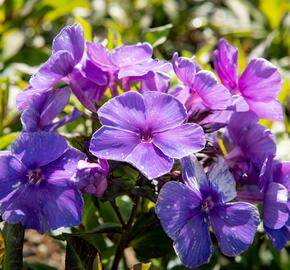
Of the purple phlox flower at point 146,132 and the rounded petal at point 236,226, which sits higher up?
the purple phlox flower at point 146,132

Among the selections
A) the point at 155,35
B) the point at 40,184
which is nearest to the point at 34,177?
the point at 40,184

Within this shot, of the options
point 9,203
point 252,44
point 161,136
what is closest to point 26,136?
point 9,203

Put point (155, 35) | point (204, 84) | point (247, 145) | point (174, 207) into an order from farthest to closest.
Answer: point (155, 35), point (247, 145), point (204, 84), point (174, 207)

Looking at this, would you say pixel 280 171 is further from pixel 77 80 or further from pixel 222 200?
pixel 77 80

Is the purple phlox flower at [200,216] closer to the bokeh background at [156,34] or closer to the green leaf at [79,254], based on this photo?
the green leaf at [79,254]

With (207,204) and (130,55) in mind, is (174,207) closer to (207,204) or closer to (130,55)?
(207,204)

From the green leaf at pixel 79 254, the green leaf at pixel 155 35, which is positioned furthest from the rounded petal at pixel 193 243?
the green leaf at pixel 155 35
